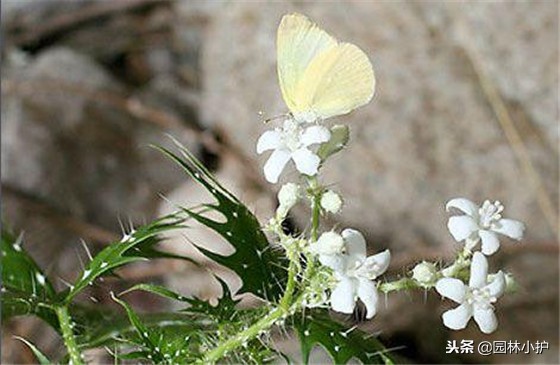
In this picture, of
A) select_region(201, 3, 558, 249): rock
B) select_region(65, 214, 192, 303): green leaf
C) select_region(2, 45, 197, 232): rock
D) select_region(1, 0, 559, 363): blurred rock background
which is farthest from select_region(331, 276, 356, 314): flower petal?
select_region(2, 45, 197, 232): rock

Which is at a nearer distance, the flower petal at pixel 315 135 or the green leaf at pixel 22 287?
the flower petal at pixel 315 135

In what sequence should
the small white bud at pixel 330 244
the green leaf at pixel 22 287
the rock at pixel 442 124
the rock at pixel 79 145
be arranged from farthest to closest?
the rock at pixel 79 145 < the rock at pixel 442 124 < the green leaf at pixel 22 287 < the small white bud at pixel 330 244

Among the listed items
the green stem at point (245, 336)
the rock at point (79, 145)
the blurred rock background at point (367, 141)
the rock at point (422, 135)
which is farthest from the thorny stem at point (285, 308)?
the rock at point (79, 145)

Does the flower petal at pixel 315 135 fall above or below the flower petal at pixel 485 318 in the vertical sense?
above

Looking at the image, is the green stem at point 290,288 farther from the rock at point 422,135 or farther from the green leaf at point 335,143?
the rock at point 422,135

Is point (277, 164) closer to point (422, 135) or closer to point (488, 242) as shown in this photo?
point (488, 242)

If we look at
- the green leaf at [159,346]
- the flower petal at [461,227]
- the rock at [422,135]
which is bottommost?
the green leaf at [159,346]

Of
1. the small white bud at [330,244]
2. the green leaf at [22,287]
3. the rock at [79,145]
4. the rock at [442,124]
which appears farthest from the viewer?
the rock at [79,145]

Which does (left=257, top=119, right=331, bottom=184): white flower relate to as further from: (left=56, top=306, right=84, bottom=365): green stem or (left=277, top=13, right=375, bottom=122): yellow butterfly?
(left=56, top=306, right=84, bottom=365): green stem
